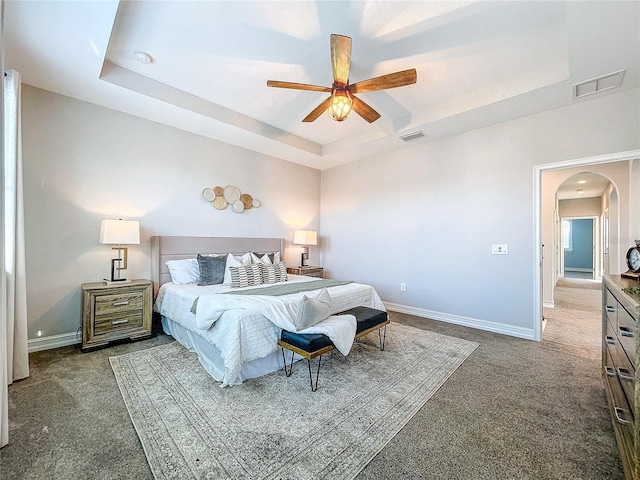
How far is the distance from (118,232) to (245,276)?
1.49m

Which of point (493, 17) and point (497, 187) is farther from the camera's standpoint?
point (497, 187)

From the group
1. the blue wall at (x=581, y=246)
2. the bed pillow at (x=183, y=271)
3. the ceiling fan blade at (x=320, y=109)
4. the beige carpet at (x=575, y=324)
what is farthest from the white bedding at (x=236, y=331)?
the blue wall at (x=581, y=246)

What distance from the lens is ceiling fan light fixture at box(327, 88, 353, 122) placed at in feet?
8.40

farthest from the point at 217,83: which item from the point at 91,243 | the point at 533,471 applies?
the point at 533,471

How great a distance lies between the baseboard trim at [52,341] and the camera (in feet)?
9.55

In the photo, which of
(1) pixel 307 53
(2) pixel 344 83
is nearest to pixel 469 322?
(2) pixel 344 83

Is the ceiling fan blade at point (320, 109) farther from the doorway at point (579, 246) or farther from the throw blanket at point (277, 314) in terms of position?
the doorway at point (579, 246)

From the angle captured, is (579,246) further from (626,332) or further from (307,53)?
(307,53)

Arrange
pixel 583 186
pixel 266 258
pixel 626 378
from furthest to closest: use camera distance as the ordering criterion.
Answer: pixel 583 186
pixel 266 258
pixel 626 378

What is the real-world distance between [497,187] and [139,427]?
4.51 m

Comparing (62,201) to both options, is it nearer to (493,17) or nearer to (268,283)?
(268,283)

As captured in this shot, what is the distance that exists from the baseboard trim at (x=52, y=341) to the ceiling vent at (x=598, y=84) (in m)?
6.07

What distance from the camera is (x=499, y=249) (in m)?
3.73

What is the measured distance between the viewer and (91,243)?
3277mm
